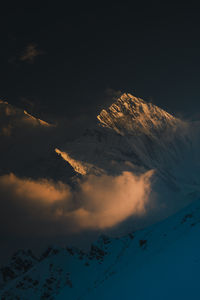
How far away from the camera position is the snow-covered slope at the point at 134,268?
127 feet

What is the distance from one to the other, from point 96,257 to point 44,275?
172 ft

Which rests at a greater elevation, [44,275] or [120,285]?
[44,275]

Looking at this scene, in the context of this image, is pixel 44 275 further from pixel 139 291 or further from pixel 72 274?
pixel 139 291

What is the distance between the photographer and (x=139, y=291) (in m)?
42.8

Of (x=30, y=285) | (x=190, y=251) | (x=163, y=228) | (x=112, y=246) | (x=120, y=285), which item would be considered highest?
(x=30, y=285)

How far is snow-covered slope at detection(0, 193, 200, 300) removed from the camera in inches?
1526

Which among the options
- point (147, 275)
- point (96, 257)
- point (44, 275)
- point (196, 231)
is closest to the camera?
point (147, 275)

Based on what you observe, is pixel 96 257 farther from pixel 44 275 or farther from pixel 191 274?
pixel 191 274

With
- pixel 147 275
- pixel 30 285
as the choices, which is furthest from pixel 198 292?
pixel 30 285

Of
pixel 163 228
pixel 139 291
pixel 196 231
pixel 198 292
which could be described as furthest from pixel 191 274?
pixel 163 228

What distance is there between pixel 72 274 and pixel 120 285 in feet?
408

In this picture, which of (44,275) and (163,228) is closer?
(163,228)

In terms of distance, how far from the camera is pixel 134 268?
58.9 metres

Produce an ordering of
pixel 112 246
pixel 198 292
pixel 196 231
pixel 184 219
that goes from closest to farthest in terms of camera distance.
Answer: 1. pixel 198 292
2. pixel 196 231
3. pixel 184 219
4. pixel 112 246
